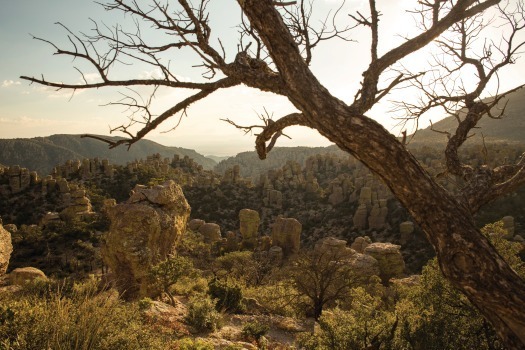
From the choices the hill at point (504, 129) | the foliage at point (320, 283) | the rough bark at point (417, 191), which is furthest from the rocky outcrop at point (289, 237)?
the hill at point (504, 129)

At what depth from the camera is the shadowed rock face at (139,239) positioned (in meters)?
11.8

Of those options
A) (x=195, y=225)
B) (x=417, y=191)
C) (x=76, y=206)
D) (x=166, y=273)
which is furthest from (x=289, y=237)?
(x=417, y=191)

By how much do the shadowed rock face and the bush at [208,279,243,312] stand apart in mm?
2056

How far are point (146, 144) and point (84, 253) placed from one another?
152766 millimetres

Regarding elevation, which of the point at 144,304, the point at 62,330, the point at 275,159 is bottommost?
the point at 144,304

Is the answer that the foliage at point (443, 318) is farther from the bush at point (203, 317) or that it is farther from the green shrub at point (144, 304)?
the green shrub at point (144, 304)

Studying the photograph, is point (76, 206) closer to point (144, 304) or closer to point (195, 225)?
point (195, 225)

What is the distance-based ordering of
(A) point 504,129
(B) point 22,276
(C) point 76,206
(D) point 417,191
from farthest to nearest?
(A) point 504,129, (C) point 76,206, (B) point 22,276, (D) point 417,191

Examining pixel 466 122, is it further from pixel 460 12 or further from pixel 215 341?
pixel 215 341

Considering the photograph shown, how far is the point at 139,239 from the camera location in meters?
12.0

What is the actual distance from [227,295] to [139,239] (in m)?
3.77

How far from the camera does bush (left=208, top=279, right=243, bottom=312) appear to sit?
1167 centimetres

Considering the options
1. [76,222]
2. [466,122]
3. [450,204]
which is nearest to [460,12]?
[466,122]

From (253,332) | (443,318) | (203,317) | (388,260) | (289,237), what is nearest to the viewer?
(443,318)
